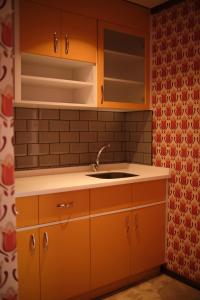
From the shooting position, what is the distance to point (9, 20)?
3.33 feet

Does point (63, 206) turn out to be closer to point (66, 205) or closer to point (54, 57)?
point (66, 205)

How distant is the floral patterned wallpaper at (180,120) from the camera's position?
2.37 meters

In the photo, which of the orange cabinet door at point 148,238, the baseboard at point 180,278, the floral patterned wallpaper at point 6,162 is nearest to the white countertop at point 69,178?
the orange cabinet door at point 148,238

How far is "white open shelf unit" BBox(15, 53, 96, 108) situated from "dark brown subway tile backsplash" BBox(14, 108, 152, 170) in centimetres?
13

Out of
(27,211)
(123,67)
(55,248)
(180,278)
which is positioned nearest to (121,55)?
(123,67)

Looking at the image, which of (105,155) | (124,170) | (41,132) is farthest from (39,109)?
(124,170)

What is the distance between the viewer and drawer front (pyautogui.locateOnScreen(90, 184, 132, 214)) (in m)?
2.13

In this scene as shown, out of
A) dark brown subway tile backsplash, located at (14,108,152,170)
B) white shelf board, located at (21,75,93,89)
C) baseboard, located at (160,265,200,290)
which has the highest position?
white shelf board, located at (21,75,93,89)

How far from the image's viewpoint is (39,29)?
205 centimetres

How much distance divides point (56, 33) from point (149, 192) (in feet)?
4.79

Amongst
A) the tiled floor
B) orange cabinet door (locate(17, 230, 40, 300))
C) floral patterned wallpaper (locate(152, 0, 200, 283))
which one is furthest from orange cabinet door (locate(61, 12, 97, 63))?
the tiled floor

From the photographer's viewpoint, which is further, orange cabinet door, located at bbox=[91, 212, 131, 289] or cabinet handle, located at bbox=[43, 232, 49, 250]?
orange cabinet door, located at bbox=[91, 212, 131, 289]

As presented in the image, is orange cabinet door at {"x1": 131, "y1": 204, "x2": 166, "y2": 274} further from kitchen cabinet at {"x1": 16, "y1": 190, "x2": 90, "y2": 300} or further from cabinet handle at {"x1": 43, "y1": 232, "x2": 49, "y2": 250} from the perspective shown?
cabinet handle at {"x1": 43, "y1": 232, "x2": 49, "y2": 250}

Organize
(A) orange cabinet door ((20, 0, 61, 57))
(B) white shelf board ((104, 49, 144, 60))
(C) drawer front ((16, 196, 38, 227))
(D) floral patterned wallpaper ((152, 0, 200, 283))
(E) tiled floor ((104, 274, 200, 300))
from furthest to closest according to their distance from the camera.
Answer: (B) white shelf board ((104, 49, 144, 60)) < (D) floral patterned wallpaper ((152, 0, 200, 283)) < (E) tiled floor ((104, 274, 200, 300)) < (A) orange cabinet door ((20, 0, 61, 57)) < (C) drawer front ((16, 196, 38, 227))
